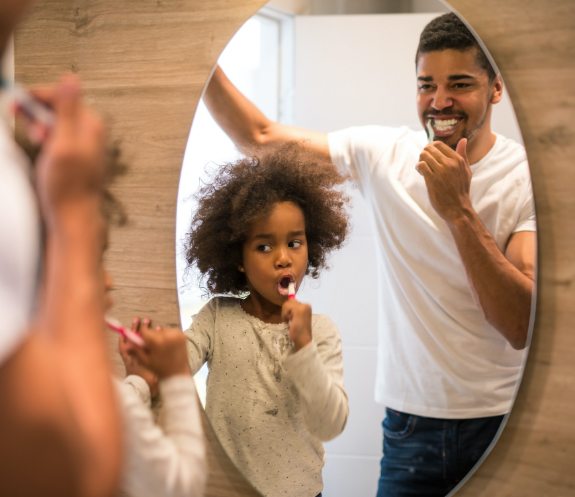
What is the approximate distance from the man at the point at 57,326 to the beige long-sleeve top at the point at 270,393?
53cm

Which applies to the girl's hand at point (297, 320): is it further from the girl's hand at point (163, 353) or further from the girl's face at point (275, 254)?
the girl's hand at point (163, 353)

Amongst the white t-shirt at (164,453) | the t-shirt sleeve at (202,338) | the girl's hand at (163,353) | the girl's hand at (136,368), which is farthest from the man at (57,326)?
the t-shirt sleeve at (202,338)

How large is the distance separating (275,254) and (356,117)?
0.71ft

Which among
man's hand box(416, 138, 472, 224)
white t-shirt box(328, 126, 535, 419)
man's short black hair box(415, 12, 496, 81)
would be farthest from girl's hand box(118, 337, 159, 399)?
man's short black hair box(415, 12, 496, 81)

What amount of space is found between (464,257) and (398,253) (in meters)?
0.09

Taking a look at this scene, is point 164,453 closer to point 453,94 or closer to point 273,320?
point 273,320

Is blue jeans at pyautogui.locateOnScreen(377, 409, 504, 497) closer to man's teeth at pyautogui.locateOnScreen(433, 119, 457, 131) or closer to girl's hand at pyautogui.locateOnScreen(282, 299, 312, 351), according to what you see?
girl's hand at pyautogui.locateOnScreen(282, 299, 312, 351)

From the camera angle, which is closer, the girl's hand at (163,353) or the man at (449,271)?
→ the girl's hand at (163,353)

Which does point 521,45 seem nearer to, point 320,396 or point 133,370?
point 320,396

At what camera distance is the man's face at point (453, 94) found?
3.40 ft

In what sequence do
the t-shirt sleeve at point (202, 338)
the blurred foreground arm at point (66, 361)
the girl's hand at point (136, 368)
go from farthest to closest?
the t-shirt sleeve at point (202, 338) < the girl's hand at point (136, 368) < the blurred foreground arm at point (66, 361)

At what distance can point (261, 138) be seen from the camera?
1.08 meters

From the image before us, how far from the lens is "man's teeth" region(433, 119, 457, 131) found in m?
1.04

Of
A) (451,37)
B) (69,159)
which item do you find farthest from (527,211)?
(69,159)
